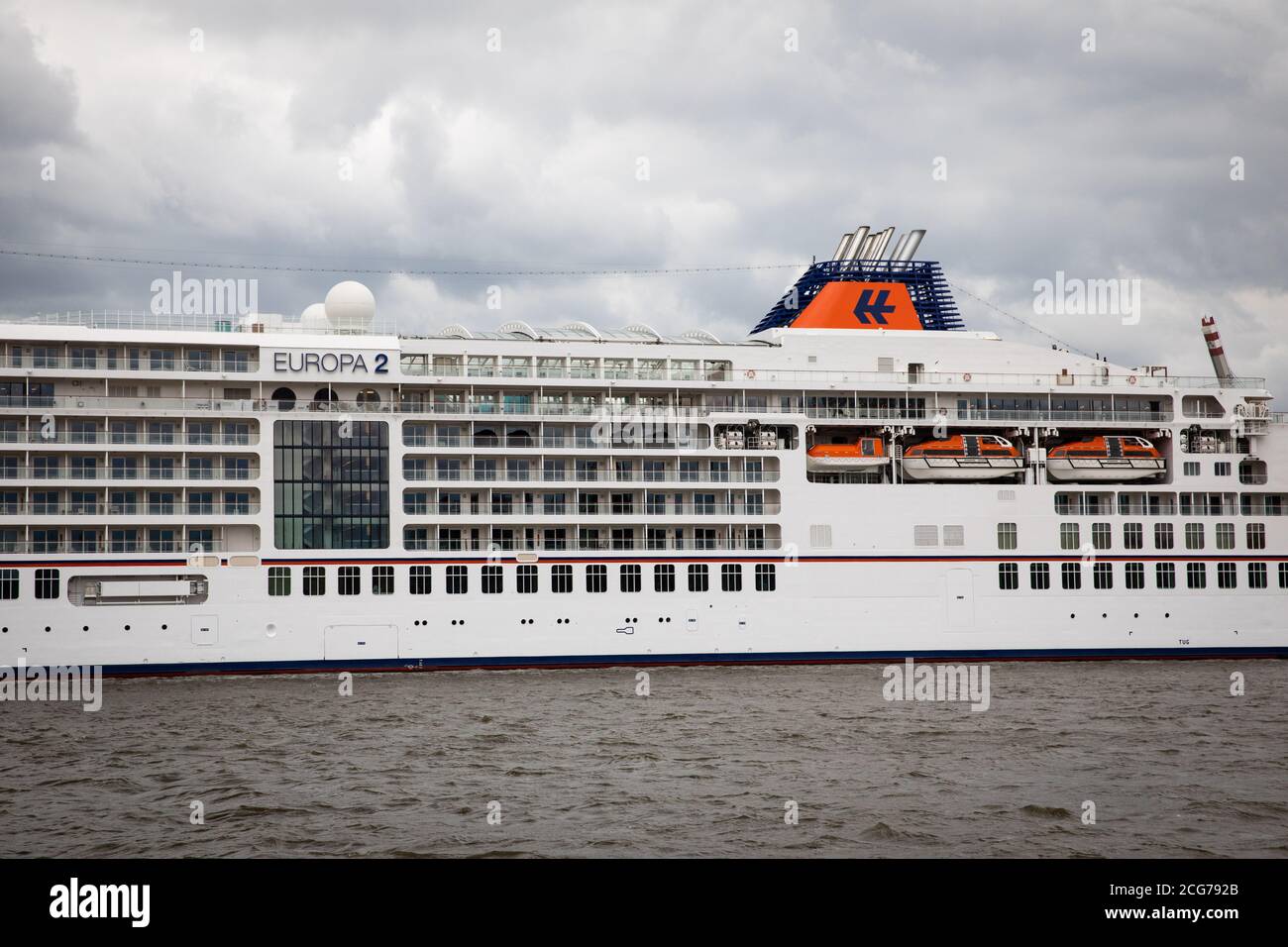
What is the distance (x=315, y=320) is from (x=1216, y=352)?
36.5 meters

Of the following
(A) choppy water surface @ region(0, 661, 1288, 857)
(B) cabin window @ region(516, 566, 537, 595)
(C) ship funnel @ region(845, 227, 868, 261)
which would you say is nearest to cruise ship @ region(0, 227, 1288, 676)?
(B) cabin window @ region(516, 566, 537, 595)

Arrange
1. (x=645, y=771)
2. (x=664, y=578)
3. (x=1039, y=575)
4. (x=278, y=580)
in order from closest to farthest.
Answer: (x=645, y=771), (x=278, y=580), (x=664, y=578), (x=1039, y=575)

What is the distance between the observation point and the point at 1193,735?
27.5m

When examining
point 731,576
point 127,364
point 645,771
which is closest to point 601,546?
point 731,576

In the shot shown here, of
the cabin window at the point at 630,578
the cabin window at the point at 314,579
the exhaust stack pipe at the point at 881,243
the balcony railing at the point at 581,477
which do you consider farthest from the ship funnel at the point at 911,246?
the cabin window at the point at 314,579

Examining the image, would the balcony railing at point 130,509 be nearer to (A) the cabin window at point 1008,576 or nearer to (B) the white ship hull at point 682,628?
(B) the white ship hull at point 682,628

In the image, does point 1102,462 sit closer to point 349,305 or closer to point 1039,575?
point 1039,575

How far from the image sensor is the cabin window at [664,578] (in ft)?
138

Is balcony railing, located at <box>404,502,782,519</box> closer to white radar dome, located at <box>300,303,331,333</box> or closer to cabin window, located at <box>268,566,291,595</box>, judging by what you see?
cabin window, located at <box>268,566,291,595</box>

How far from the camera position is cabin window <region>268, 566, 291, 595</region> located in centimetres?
3950

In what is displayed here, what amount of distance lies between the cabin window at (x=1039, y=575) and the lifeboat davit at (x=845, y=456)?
6.79 m

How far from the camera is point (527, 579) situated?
41406mm

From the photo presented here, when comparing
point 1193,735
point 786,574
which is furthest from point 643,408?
point 1193,735
